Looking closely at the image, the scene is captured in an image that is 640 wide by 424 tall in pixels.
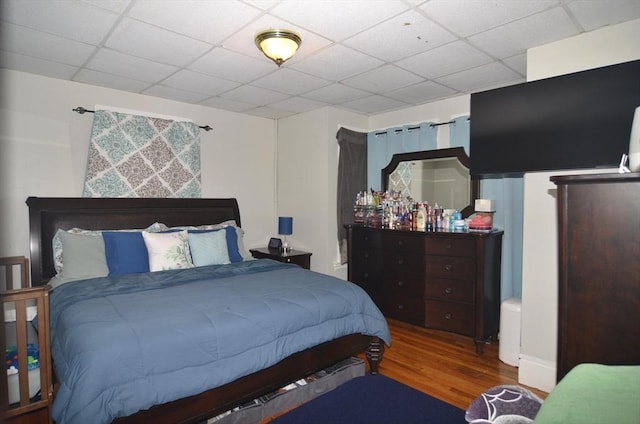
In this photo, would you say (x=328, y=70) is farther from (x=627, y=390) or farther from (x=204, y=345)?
(x=627, y=390)

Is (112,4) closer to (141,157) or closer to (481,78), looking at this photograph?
(141,157)

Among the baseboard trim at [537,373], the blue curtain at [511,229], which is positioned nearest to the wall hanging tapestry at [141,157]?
the blue curtain at [511,229]

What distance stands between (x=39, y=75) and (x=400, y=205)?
3.85 m

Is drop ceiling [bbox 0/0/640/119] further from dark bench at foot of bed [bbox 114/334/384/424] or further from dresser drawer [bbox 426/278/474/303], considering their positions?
dark bench at foot of bed [bbox 114/334/384/424]

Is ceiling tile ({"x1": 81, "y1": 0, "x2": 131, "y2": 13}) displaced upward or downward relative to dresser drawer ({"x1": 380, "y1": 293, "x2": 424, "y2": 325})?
upward

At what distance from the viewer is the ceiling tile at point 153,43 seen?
2400mm

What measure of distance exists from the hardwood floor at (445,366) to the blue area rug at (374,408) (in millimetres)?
1265

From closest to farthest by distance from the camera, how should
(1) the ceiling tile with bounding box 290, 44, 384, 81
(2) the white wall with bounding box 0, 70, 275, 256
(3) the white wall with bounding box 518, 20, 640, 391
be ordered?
(3) the white wall with bounding box 518, 20, 640, 391 → (1) the ceiling tile with bounding box 290, 44, 384, 81 → (2) the white wall with bounding box 0, 70, 275, 256

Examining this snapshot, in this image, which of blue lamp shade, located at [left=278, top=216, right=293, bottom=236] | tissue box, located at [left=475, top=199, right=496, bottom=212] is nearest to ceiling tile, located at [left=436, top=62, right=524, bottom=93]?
tissue box, located at [left=475, top=199, right=496, bottom=212]

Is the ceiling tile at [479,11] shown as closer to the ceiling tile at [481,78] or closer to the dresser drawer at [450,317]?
the ceiling tile at [481,78]

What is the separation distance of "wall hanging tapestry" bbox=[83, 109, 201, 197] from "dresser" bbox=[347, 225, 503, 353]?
2.28 metres

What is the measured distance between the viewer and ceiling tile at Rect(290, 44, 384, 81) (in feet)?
9.14

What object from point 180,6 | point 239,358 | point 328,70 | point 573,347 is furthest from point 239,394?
point 328,70

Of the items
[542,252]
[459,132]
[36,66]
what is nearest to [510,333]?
[542,252]
